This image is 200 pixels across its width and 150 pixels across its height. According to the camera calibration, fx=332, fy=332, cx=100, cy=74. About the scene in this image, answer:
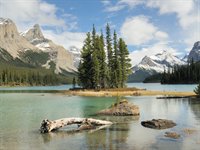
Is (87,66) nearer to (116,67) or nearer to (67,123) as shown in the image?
(116,67)

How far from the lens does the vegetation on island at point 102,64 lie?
115 m

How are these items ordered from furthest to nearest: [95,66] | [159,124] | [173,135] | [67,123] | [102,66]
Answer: [102,66] → [95,66] → [159,124] → [67,123] → [173,135]

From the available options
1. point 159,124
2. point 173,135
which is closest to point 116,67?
point 159,124

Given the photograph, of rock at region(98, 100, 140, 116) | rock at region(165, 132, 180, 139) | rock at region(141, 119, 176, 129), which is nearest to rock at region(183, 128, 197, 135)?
rock at region(165, 132, 180, 139)

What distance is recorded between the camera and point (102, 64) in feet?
382

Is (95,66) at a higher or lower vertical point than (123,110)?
higher

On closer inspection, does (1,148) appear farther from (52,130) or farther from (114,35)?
(114,35)

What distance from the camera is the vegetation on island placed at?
115 metres

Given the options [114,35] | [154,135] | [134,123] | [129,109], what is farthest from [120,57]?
[154,135]

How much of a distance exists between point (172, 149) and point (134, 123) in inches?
502

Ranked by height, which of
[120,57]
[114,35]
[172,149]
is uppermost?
[114,35]

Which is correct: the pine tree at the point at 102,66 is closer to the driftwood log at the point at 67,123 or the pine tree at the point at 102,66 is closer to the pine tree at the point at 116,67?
the pine tree at the point at 116,67

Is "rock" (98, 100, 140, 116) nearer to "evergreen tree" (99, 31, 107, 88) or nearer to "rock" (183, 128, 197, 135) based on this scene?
"rock" (183, 128, 197, 135)

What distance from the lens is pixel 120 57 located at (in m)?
122
